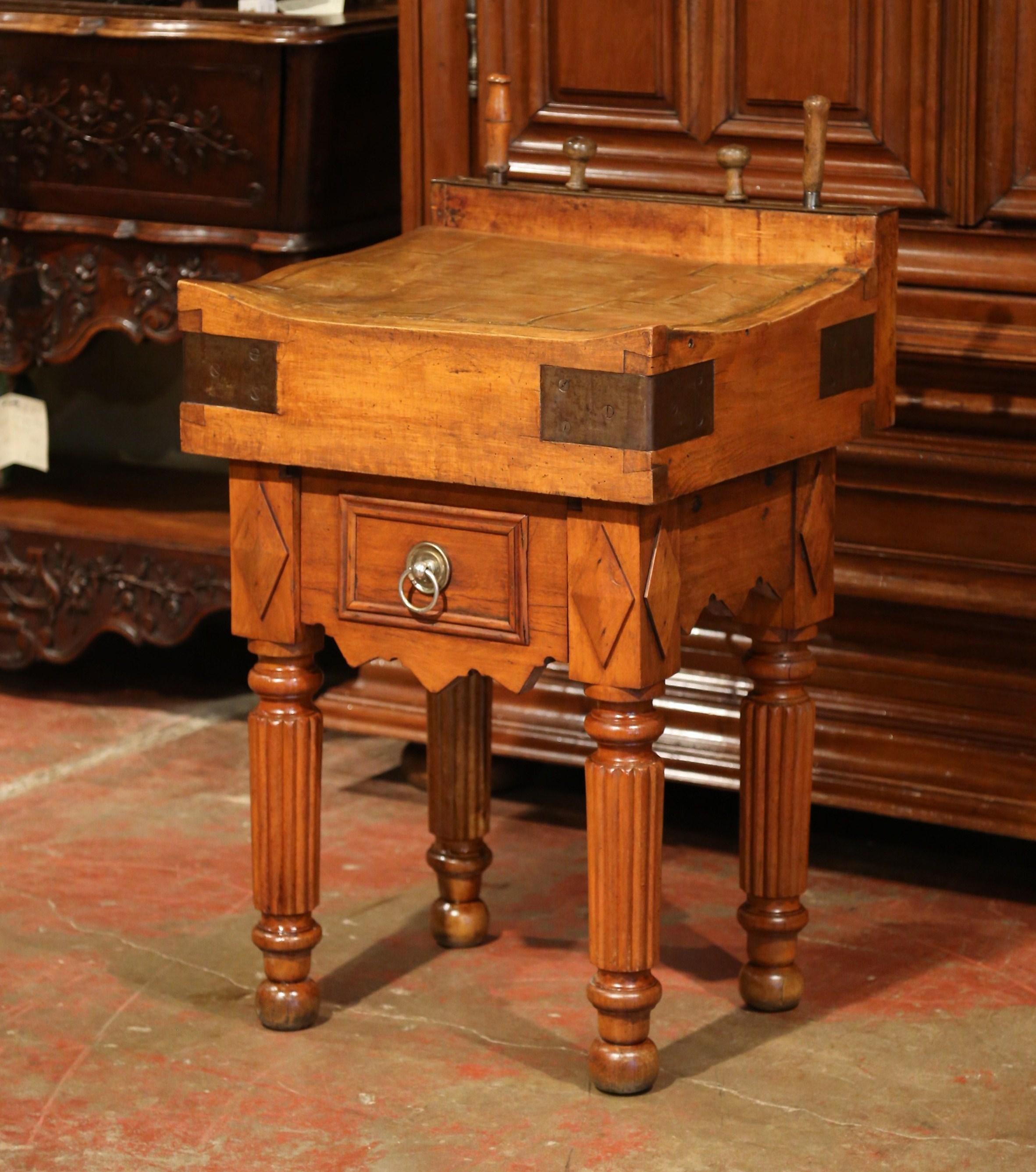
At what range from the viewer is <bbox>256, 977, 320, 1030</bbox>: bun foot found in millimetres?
2342

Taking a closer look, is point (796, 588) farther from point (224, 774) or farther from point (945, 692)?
point (224, 774)

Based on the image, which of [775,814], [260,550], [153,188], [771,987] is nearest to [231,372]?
[260,550]

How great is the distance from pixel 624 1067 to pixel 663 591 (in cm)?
51

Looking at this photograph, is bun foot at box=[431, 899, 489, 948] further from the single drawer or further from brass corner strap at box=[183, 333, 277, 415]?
brass corner strap at box=[183, 333, 277, 415]

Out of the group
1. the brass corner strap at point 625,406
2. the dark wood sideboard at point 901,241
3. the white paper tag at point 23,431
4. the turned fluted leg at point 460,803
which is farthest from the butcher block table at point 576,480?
the white paper tag at point 23,431

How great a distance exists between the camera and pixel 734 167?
2.30 m

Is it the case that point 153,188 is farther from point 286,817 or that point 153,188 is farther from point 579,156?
point 286,817

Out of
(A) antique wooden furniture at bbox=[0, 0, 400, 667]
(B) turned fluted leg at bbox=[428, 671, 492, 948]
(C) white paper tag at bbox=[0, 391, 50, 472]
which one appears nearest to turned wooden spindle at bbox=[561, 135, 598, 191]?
(B) turned fluted leg at bbox=[428, 671, 492, 948]

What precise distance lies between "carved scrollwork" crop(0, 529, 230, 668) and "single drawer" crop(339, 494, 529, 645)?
4.01 ft

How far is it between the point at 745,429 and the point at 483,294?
313 millimetres

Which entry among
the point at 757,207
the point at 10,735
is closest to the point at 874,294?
the point at 757,207

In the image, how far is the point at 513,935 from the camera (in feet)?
8.61

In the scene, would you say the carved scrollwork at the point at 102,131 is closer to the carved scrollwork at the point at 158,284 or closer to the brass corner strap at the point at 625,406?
the carved scrollwork at the point at 158,284

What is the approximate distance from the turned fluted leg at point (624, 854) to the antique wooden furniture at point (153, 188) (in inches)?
47.6
